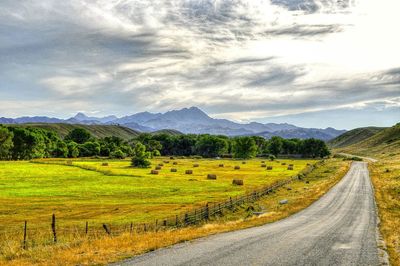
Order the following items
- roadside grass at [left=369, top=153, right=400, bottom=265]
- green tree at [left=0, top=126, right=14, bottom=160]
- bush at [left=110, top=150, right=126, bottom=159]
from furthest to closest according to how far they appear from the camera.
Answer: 1. bush at [left=110, top=150, right=126, bottom=159]
2. green tree at [left=0, top=126, right=14, bottom=160]
3. roadside grass at [left=369, top=153, right=400, bottom=265]

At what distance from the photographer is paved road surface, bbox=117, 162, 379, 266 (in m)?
19.0

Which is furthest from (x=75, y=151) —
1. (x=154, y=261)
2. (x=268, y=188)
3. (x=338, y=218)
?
(x=154, y=261)

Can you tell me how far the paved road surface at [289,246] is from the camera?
1902cm

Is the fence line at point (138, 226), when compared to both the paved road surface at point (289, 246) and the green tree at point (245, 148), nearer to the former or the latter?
the paved road surface at point (289, 246)

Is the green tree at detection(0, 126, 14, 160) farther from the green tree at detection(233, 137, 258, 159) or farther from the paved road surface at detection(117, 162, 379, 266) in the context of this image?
the paved road surface at detection(117, 162, 379, 266)

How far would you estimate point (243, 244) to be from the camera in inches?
906

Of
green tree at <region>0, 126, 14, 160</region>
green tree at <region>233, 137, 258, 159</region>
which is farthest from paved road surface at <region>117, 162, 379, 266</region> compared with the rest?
green tree at <region>233, 137, 258, 159</region>

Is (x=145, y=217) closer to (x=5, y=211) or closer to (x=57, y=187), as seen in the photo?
(x=5, y=211)

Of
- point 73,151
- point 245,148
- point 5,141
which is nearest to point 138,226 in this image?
point 5,141

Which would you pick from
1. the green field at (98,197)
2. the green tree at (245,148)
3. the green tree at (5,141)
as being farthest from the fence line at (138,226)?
the green tree at (245,148)

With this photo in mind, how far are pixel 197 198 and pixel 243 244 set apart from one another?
3357 cm

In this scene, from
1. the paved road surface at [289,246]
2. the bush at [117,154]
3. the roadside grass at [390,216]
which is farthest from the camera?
the bush at [117,154]

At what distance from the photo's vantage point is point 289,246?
74.8 feet

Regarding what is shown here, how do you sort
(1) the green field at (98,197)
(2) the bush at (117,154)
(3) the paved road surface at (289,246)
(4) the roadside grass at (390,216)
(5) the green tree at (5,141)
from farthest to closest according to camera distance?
(2) the bush at (117,154) → (5) the green tree at (5,141) → (1) the green field at (98,197) → (4) the roadside grass at (390,216) → (3) the paved road surface at (289,246)
